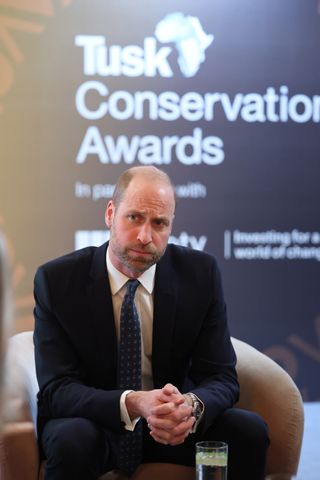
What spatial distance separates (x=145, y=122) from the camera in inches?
194

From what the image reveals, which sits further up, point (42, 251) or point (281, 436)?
point (42, 251)

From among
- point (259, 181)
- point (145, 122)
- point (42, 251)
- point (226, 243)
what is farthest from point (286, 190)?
point (42, 251)

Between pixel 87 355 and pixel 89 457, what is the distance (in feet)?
1.14

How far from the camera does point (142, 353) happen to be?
2863 mm

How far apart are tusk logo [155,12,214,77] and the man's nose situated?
7.59 ft

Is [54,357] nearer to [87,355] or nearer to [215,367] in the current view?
[87,355]

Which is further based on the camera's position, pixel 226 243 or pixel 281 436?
pixel 226 243

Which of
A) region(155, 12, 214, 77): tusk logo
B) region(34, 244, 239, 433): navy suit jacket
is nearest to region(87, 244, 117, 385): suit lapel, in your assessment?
region(34, 244, 239, 433): navy suit jacket

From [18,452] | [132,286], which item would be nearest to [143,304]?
[132,286]

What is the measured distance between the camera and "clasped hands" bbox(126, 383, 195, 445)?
8.27ft

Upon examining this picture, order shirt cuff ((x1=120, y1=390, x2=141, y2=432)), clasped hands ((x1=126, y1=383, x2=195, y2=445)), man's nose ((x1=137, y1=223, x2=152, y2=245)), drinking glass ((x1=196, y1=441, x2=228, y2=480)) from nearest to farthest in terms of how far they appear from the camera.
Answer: drinking glass ((x1=196, y1=441, x2=228, y2=480)) < clasped hands ((x1=126, y1=383, x2=195, y2=445)) < shirt cuff ((x1=120, y1=390, x2=141, y2=432)) < man's nose ((x1=137, y1=223, x2=152, y2=245))

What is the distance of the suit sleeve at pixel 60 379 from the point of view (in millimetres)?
2641

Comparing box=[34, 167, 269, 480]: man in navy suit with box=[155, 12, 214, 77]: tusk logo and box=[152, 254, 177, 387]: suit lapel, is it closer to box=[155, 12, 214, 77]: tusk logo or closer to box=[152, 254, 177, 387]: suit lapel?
box=[152, 254, 177, 387]: suit lapel

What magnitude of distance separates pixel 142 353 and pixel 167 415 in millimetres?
372
